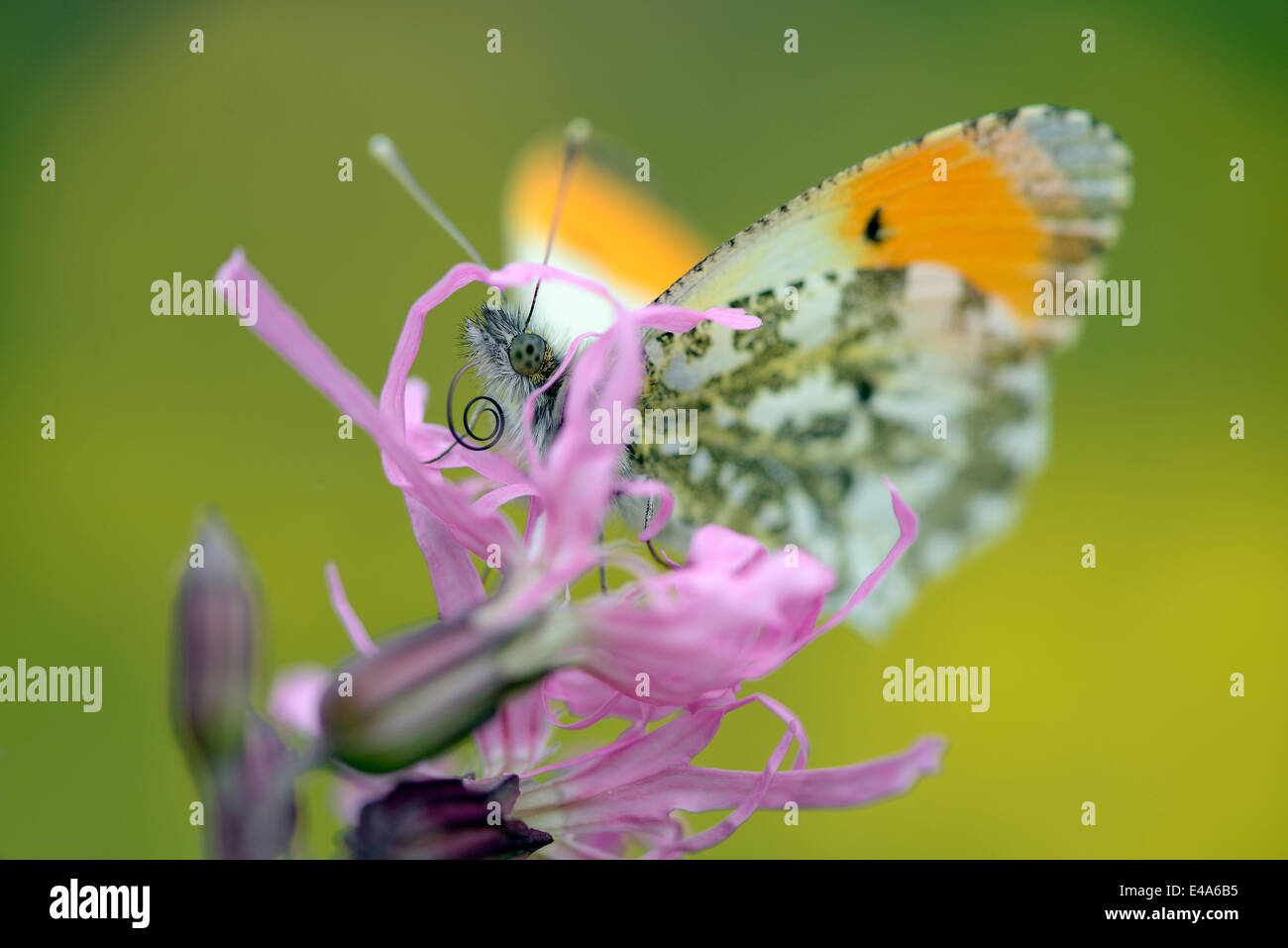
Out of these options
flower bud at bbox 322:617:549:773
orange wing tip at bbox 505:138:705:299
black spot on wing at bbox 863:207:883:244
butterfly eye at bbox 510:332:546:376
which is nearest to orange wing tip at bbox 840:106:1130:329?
black spot on wing at bbox 863:207:883:244

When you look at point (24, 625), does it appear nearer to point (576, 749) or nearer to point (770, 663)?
point (576, 749)

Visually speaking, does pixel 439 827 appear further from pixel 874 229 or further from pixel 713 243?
pixel 713 243

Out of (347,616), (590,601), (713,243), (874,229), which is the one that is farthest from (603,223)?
(590,601)

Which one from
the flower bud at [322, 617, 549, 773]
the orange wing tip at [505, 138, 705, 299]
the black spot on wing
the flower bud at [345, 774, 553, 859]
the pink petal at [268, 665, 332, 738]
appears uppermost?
the orange wing tip at [505, 138, 705, 299]

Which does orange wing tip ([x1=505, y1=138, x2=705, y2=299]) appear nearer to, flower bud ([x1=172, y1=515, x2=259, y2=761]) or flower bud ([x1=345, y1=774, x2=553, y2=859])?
flower bud ([x1=345, y1=774, x2=553, y2=859])

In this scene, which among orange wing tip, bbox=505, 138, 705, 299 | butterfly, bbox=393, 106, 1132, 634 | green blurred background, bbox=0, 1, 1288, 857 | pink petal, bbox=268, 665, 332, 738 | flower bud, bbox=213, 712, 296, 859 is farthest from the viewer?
green blurred background, bbox=0, 1, 1288, 857

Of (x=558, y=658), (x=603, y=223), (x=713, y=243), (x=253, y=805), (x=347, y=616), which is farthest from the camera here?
(x=713, y=243)
